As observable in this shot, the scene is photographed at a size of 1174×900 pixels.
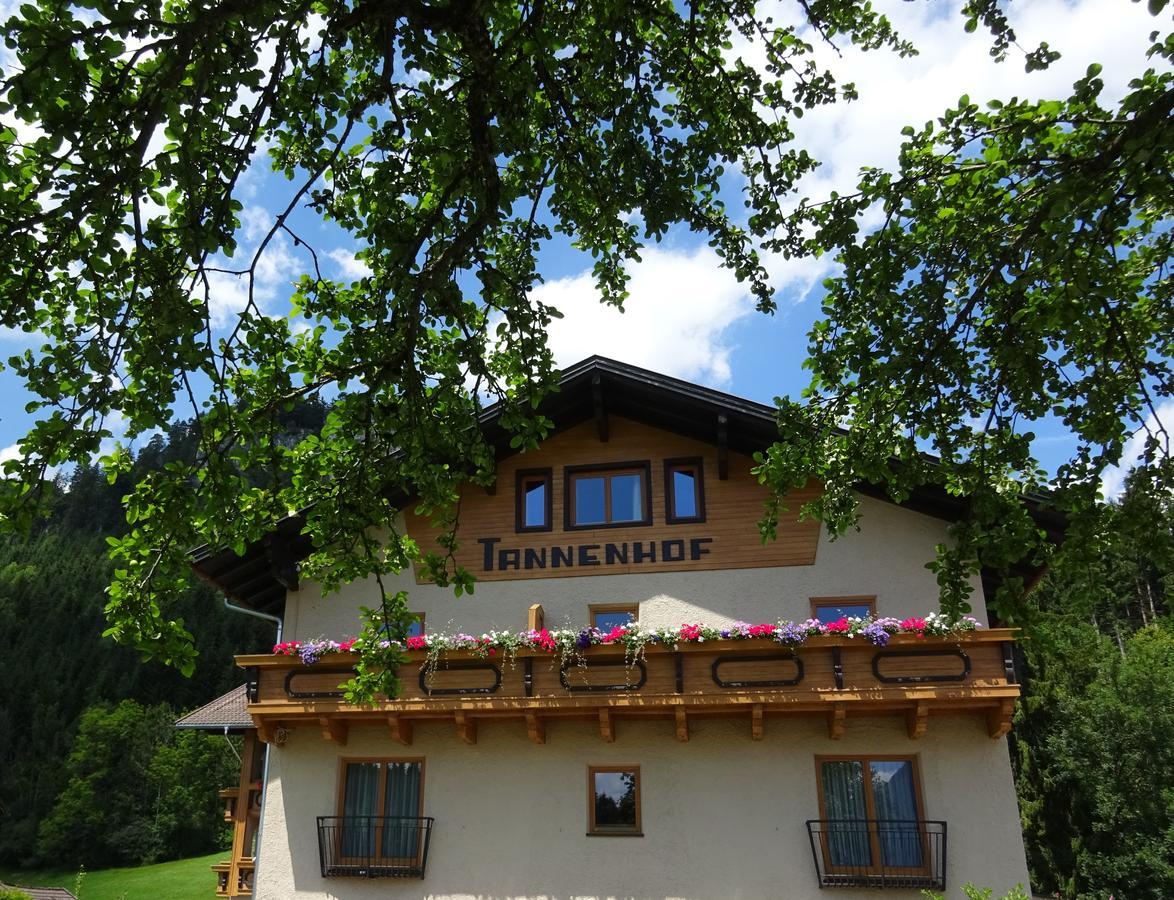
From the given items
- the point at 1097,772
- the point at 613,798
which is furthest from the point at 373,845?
the point at 1097,772

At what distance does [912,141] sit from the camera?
293 inches

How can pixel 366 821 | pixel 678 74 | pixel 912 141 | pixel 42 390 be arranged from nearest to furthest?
pixel 42 390
pixel 912 141
pixel 678 74
pixel 366 821

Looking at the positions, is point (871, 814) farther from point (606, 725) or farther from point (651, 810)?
point (606, 725)

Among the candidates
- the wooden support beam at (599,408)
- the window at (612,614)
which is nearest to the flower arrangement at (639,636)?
the window at (612,614)

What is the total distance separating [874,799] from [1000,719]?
192 centimetres

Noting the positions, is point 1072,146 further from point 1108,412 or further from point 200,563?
point 200,563

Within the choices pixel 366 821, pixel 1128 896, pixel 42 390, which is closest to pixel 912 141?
pixel 42 390

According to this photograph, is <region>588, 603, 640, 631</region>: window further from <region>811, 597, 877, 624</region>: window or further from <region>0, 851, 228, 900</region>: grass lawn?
<region>0, 851, 228, 900</region>: grass lawn

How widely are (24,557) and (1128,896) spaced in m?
80.1

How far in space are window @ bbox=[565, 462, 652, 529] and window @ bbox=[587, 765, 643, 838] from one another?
11.8 feet

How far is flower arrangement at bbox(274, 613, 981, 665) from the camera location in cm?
1179

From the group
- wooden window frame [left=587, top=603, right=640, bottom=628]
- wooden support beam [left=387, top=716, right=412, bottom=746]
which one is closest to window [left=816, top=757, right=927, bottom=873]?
wooden window frame [left=587, top=603, right=640, bottom=628]

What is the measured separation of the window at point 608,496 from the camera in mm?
14367

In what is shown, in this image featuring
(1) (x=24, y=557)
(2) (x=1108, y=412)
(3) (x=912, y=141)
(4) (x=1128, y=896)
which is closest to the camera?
(2) (x=1108, y=412)
